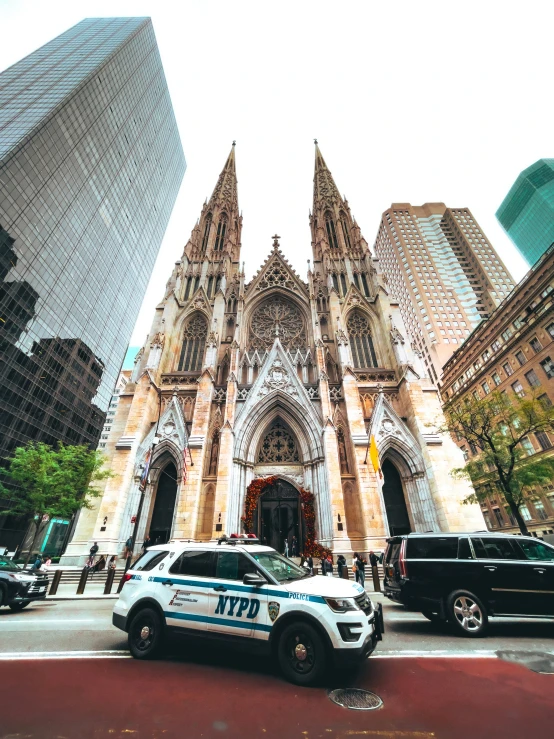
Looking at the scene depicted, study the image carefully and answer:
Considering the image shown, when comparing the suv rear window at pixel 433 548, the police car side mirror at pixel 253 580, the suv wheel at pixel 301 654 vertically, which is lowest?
the suv wheel at pixel 301 654

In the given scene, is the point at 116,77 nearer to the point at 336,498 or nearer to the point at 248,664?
the point at 336,498

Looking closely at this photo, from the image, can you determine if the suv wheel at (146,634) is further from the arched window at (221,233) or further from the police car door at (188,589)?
the arched window at (221,233)

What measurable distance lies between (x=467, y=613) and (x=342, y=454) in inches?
571

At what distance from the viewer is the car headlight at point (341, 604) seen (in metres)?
4.21

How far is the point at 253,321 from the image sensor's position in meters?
29.2

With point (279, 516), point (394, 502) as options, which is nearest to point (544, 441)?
point (394, 502)

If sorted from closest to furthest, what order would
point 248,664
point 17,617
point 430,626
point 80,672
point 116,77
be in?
point 80,672 → point 248,664 → point 430,626 → point 17,617 → point 116,77

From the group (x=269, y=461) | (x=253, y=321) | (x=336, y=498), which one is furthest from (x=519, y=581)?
(x=253, y=321)

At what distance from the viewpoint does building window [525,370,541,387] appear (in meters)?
29.6

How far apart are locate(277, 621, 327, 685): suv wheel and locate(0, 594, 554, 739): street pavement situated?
0.56 feet

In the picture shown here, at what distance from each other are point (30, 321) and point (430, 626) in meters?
48.1

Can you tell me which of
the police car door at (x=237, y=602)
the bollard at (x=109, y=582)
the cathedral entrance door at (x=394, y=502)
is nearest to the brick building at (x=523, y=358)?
the cathedral entrance door at (x=394, y=502)

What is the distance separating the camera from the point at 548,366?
28438mm

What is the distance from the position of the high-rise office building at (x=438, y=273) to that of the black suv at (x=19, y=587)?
5705 centimetres
